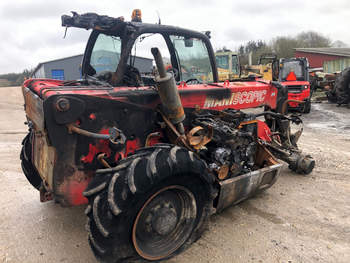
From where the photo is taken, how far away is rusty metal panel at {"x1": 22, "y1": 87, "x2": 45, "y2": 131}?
8.54ft

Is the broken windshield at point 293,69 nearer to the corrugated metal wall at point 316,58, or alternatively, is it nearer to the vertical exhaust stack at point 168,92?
the vertical exhaust stack at point 168,92

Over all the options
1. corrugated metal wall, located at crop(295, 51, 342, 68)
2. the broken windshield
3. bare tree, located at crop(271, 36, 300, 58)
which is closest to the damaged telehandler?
the broken windshield

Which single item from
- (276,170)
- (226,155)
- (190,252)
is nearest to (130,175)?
(190,252)

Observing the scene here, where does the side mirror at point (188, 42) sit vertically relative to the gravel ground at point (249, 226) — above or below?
above

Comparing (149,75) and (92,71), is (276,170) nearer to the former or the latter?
(149,75)

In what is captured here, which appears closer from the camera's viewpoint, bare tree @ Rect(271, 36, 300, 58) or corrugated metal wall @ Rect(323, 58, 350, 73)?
corrugated metal wall @ Rect(323, 58, 350, 73)

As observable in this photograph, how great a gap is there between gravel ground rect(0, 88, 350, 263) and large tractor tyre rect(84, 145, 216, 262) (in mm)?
366

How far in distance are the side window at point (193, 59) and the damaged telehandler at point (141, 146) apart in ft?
0.05

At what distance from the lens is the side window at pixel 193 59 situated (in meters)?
3.89

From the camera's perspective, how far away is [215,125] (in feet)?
11.1

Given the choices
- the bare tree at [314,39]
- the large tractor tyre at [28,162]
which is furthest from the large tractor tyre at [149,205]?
the bare tree at [314,39]

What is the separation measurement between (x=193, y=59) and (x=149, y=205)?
2.25m

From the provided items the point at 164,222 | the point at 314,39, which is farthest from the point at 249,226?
the point at 314,39

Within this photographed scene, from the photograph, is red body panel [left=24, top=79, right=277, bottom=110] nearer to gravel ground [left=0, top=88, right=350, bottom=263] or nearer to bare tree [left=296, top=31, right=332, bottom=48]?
gravel ground [left=0, top=88, right=350, bottom=263]
